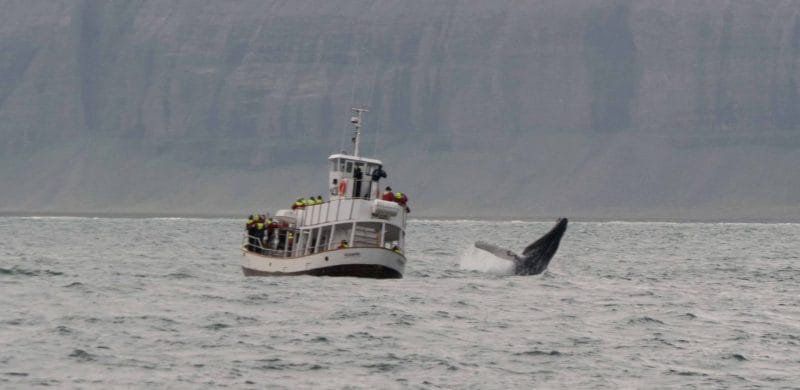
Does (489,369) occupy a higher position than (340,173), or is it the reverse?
(340,173)

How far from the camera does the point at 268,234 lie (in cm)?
6700

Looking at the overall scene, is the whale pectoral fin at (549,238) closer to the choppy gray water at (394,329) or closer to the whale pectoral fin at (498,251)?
the whale pectoral fin at (498,251)

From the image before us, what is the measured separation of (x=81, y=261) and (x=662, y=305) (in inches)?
1534

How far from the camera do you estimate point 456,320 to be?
49.5m

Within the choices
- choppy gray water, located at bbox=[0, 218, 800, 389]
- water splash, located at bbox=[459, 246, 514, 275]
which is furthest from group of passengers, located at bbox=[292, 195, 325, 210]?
water splash, located at bbox=[459, 246, 514, 275]

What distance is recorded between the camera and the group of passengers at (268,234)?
217 feet

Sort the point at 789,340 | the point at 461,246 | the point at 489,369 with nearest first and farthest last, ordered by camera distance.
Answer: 1. the point at 489,369
2. the point at 789,340
3. the point at 461,246

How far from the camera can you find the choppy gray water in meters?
36.8

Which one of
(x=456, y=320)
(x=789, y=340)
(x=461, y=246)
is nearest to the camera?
(x=789, y=340)

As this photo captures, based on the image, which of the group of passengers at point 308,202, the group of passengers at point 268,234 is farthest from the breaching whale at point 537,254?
the group of passengers at point 268,234

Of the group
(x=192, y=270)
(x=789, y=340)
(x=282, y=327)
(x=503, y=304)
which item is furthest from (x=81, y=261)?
(x=789, y=340)

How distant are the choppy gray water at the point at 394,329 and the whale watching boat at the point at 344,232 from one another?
739 mm

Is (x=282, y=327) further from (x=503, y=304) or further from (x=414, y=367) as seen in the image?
(x=503, y=304)

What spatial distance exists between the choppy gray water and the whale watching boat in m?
0.74
